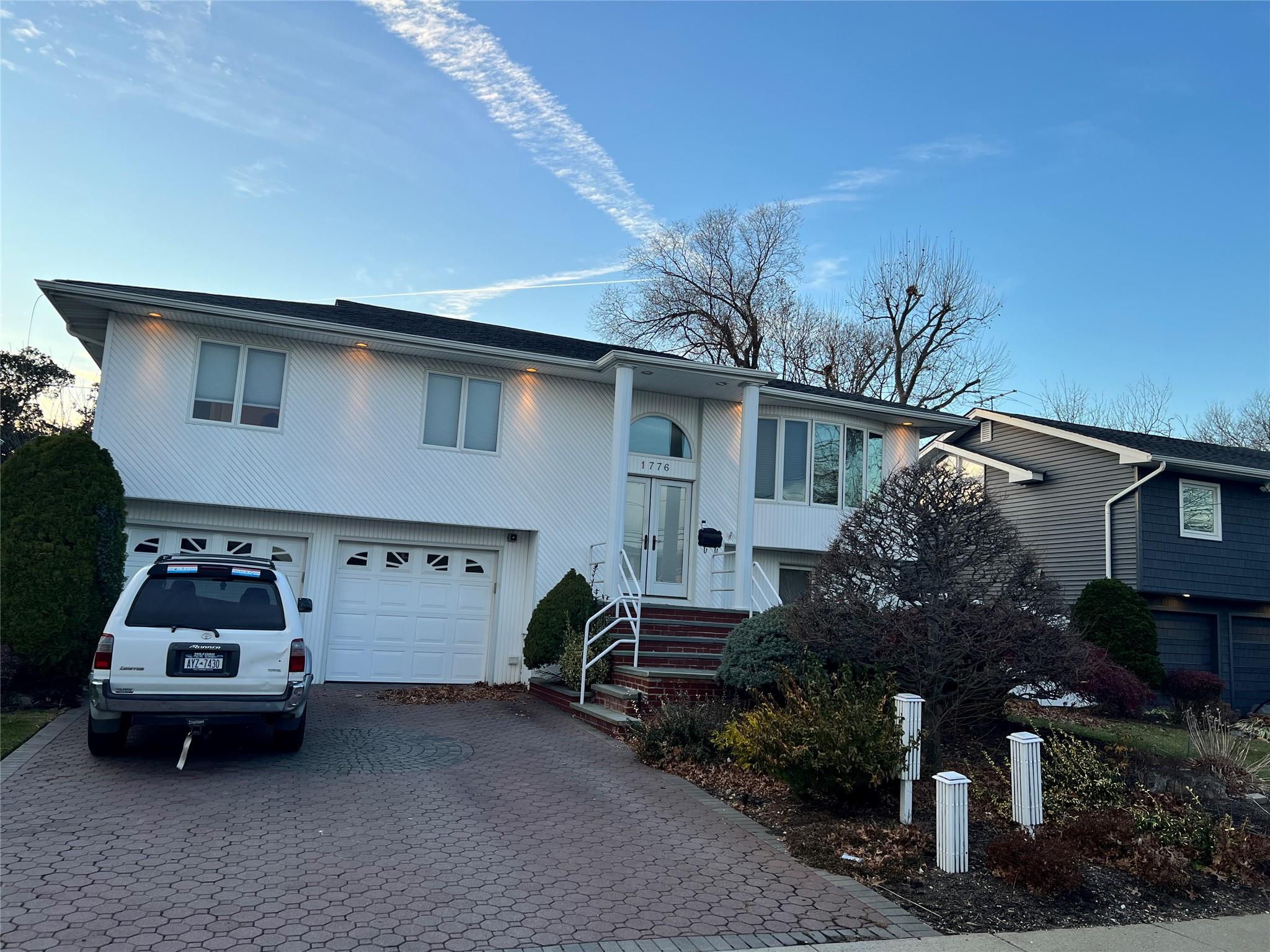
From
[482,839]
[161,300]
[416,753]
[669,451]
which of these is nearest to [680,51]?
[669,451]

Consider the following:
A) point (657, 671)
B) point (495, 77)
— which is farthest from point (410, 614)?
point (495, 77)

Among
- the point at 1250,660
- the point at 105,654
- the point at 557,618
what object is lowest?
the point at 1250,660

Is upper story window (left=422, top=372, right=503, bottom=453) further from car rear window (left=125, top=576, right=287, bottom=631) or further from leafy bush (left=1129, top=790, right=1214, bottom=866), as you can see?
leafy bush (left=1129, top=790, right=1214, bottom=866)

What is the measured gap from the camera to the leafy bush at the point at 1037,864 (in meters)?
5.60

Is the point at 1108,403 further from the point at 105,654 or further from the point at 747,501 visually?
the point at 105,654

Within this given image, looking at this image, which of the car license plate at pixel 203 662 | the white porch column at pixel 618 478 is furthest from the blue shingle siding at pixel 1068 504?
the car license plate at pixel 203 662

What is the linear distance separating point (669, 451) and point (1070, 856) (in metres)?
10.7

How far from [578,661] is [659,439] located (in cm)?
495

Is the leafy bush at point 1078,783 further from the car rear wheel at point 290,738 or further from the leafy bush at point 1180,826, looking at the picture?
the car rear wheel at point 290,738

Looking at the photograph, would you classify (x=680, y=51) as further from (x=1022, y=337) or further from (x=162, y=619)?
(x=1022, y=337)

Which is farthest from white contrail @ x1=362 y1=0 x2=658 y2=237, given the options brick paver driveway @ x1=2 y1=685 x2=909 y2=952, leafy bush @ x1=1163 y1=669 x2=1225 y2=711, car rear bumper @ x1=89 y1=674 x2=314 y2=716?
leafy bush @ x1=1163 y1=669 x2=1225 y2=711

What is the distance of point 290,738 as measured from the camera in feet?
27.7

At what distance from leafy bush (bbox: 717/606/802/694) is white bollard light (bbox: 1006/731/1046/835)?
319 cm

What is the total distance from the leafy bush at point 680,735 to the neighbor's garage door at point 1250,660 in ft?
53.7
